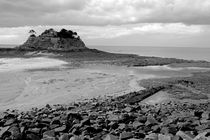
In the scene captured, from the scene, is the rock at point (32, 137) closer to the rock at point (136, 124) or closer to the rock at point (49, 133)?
the rock at point (49, 133)

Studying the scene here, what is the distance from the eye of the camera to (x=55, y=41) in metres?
77.3

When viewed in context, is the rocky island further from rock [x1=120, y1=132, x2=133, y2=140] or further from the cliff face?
the cliff face

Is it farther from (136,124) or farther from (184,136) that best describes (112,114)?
(184,136)

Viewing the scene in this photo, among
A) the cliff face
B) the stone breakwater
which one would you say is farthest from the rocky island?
the cliff face

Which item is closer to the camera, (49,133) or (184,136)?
(184,136)

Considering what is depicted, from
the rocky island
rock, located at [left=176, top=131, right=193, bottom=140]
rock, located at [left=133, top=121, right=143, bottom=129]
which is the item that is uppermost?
rock, located at [left=176, top=131, right=193, bottom=140]

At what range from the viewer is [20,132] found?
26.9ft

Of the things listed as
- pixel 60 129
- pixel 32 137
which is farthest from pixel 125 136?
pixel 32 137

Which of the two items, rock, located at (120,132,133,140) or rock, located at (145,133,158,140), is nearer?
rock, located at (145,133,158,140)

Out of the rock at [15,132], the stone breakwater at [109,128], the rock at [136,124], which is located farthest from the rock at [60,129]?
the rock at [136,124]

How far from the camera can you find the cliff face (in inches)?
2992

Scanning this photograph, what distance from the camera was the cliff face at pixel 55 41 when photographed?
76.0m

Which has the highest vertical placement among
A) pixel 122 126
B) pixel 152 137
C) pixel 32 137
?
pixel 152 137

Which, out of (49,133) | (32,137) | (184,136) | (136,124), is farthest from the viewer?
(136,124)
